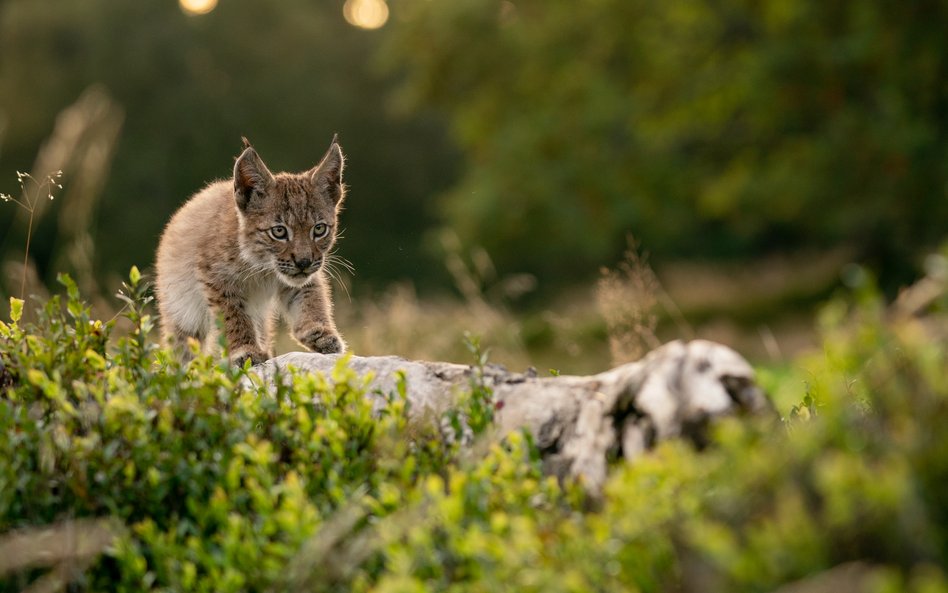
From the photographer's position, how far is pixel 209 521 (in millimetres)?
3213

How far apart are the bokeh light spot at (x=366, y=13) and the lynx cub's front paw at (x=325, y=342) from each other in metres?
31.9

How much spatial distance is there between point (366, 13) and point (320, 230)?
32777mm

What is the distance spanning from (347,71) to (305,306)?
33652mm

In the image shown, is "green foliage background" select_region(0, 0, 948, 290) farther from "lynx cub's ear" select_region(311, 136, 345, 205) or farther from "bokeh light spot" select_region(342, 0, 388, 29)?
"lynx cub's ear" select_region(311, 136, 345, 205)

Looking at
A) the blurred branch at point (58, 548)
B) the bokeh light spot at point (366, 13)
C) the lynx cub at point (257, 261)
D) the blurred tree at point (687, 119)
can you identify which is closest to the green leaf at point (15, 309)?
the blurred branch at point (58, 548)

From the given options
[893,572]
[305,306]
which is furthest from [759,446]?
[305,306]

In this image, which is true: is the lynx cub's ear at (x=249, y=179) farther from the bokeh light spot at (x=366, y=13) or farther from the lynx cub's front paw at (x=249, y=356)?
the bokeh light spot at (x=366, y=13)

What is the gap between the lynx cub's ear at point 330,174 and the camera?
6160 mm

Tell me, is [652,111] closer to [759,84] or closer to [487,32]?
[759,84]

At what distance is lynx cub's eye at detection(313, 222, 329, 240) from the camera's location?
6.05m

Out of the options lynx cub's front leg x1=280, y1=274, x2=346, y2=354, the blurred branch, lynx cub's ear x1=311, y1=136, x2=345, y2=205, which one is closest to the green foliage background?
lynx cub's ear x1=311, y1=136, x2=345, y2=205

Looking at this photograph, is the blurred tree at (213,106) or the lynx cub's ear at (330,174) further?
the blurred tree at (213,106)

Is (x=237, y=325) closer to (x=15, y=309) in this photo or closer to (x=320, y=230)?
(x=320, y=230)

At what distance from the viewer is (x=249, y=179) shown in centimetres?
592
